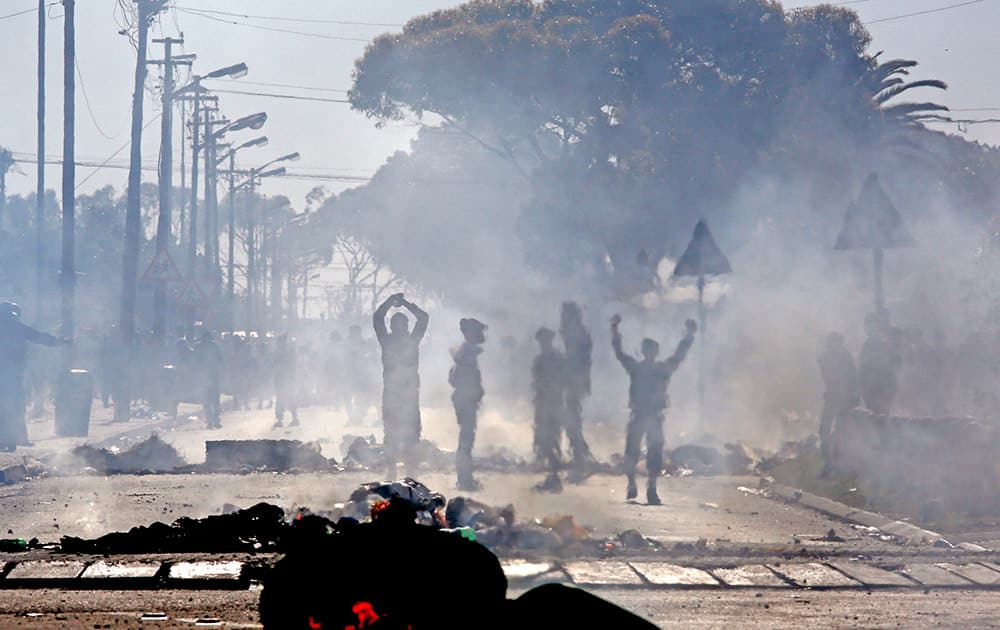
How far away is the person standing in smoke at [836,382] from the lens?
21625mm

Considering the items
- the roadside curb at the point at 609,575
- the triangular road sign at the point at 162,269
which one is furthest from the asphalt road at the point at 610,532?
the triangular road sign at the point at 162,269

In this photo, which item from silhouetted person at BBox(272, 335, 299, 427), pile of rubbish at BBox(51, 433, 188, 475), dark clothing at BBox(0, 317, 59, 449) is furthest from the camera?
silhouetted person at BBox(272, 335, 299, 427)

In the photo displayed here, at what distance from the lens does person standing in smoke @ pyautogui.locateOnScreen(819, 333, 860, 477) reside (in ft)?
70.9

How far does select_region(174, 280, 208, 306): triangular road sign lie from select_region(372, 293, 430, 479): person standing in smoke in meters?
21.7

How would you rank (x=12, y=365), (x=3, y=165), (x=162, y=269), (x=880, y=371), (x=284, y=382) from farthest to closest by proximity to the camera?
(x=3, y=165) < (x=284, y=382) < (x=162, y=269) < (x=12, y=365) < (x=880, y=371)

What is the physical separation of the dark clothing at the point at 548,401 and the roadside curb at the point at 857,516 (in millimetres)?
3283

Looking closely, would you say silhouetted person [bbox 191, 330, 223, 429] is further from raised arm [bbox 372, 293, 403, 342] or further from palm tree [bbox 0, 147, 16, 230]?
palm tree [bbox 0, 147, 16, 230]

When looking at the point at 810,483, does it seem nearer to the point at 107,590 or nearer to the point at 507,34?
the point at 107,590

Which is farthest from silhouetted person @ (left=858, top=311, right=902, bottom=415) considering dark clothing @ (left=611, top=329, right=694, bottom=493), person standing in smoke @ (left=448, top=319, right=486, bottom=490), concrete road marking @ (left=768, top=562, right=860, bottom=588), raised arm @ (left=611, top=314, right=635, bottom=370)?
concrete road marking @ (left=768, top=562, right=860, bottom=588)

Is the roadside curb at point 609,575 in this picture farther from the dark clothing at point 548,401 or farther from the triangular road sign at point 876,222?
the triangular road sign at point 876,222

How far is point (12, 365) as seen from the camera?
26344mm

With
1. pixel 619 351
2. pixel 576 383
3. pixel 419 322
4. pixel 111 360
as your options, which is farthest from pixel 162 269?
pixel 619 351

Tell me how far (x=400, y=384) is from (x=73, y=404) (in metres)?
12.6

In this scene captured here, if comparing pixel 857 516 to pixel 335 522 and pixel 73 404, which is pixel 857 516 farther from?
pixel 73 404
